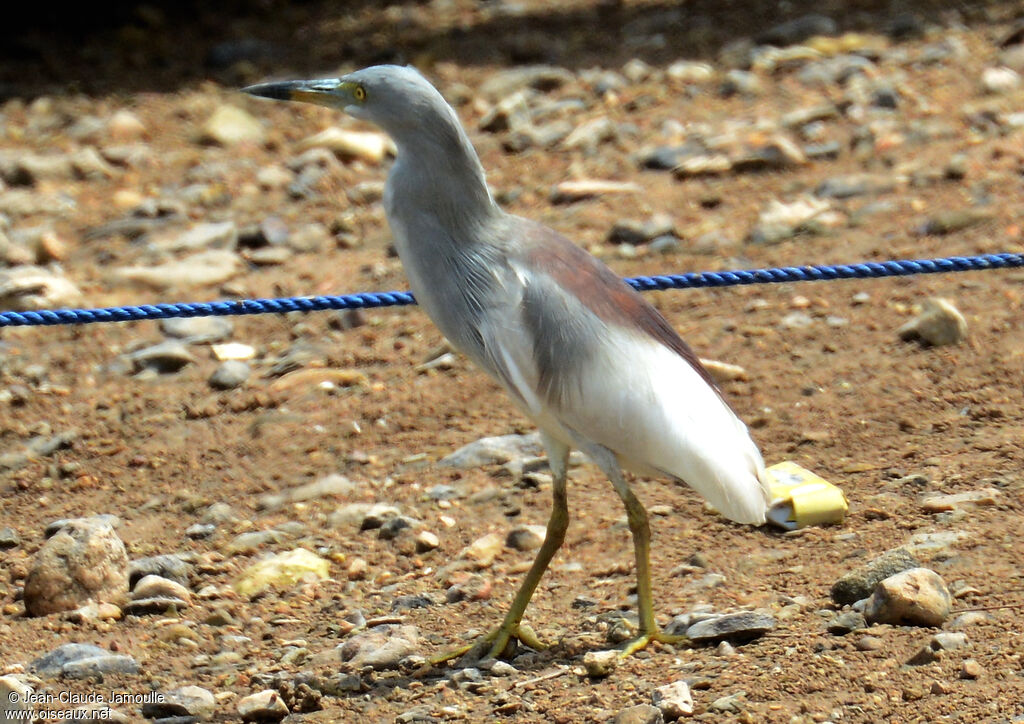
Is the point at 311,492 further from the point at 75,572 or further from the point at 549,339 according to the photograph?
the point at 549,339

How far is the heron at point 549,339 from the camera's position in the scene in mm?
3963

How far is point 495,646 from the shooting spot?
4012 mm

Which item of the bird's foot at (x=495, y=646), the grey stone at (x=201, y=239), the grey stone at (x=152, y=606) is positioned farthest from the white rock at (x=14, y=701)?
the grey stone at (x=201, y=239)

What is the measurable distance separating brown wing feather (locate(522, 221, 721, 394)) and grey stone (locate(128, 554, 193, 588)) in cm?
168

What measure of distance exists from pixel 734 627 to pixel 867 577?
16.9 inches

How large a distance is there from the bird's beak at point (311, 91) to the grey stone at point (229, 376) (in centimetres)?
217

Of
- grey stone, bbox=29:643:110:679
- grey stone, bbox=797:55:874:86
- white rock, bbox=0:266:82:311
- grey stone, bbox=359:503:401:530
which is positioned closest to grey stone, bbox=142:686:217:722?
grey stone, bbox=29:643:110:679

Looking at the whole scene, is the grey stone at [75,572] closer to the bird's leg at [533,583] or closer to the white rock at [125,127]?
the bird's leg at [533,583]

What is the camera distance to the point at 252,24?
1116 centimetres

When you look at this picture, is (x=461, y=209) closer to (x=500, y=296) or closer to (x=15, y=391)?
(x=500, y=296)

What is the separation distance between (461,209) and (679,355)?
80 cm

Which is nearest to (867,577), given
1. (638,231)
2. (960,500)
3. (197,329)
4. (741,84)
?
(960,500)

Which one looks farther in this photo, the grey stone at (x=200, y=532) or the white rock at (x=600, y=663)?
the grey stone at (x=200, y=532)

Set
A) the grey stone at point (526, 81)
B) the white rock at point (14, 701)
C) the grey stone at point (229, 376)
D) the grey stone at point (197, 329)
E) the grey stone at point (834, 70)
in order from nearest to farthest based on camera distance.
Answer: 1. the white rock at point (14, 701)
2. the grey stone at point (229, 376)
3. the grey stone at point (197, 329)
4. the grey stone at point (834, 70)
5. the grey stone at point (526, 81)
